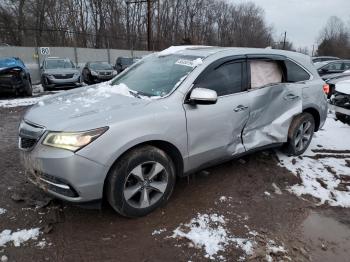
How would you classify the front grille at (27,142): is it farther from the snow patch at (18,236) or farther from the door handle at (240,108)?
the door handle at (240,108)

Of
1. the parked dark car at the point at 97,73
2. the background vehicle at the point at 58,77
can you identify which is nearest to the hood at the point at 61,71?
the background vehicle at the point at 58,77

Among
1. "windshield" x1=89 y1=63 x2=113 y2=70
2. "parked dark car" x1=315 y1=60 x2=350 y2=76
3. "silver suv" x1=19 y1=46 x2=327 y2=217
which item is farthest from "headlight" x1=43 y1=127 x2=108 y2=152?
"windshield" x1=89 y1=63 x2=113 y2=70

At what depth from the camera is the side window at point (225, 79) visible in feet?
12.9

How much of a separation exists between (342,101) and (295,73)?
3076 millimetres

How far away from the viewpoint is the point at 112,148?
3.04 m

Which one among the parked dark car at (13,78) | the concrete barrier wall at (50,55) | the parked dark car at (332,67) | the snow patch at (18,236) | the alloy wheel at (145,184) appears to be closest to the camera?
the snow patch at (18,236)

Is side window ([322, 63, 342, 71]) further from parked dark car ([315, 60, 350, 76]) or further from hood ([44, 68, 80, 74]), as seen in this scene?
hood ([44, 68, 80, 74])

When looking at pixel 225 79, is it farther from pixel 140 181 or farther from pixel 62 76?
pixel 62 76

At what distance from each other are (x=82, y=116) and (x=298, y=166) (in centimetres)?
331

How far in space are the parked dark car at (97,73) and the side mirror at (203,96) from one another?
14.8m

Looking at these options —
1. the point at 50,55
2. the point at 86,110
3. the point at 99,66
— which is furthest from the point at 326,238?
the point at 50,55

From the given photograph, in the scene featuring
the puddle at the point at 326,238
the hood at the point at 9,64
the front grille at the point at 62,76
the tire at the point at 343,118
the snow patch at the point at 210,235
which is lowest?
the puddle at the point at 326,238

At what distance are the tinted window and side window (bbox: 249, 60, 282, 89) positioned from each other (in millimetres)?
178

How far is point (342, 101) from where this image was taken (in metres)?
7.43
